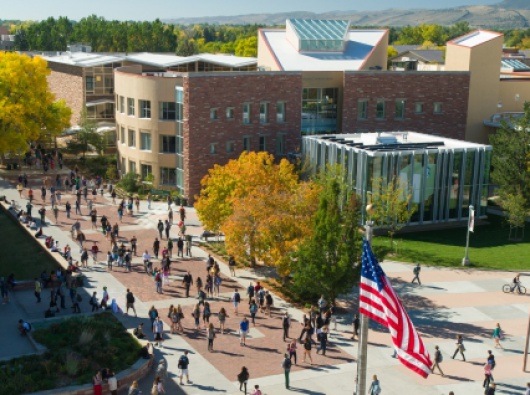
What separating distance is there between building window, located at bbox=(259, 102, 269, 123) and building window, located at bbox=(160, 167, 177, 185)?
27.3 ft

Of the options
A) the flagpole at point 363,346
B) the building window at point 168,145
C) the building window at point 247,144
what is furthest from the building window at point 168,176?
the flagpole at point 363,346

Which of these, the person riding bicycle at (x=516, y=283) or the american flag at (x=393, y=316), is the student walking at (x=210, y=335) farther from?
the person riding bicycle at (x=516, y=283)

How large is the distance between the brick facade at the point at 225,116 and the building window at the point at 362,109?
5.24m

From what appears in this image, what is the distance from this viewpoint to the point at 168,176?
60.9m

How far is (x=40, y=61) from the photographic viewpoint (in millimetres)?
68062

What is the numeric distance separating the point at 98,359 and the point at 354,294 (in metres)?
15.2

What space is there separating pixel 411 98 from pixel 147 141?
22.1m

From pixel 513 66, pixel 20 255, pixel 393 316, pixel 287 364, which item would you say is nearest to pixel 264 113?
pixel 20 255

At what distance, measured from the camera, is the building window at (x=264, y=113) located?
58406 mm

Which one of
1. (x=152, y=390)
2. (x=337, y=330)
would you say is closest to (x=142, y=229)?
(x=337, y=330)

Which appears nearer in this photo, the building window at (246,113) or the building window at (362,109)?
the building window at (246,113)

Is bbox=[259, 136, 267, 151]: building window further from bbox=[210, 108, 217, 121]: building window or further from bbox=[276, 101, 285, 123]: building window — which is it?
bbox=[210, 108, 217, 121]: building window

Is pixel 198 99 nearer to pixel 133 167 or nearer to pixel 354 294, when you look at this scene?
pixel 133 167

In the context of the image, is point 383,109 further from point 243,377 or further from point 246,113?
point 243,377
